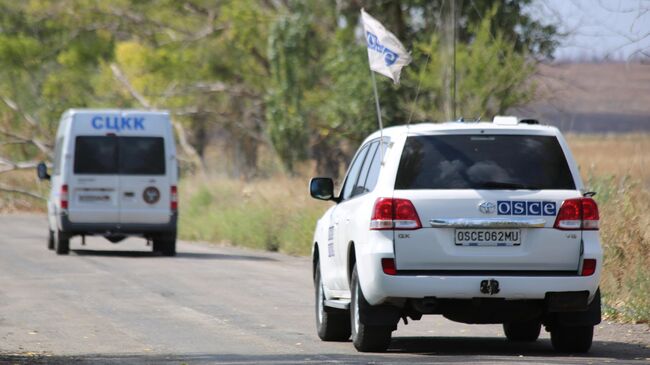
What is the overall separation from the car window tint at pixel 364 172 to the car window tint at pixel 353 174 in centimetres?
17

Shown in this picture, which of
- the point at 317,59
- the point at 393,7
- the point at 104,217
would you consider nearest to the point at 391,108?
the point at 393,7

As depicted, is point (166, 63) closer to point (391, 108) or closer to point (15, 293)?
point (391, 108)

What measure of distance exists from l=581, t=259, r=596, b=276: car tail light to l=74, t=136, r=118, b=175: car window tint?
16619mm

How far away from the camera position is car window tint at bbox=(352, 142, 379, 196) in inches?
491

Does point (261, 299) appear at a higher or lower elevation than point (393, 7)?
lower

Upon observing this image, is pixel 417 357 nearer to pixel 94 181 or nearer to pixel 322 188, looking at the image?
pixel 322 188

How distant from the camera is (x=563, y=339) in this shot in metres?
12.0

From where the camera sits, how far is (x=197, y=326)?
14.6m

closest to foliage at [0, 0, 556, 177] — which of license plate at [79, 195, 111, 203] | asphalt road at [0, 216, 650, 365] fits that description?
license plate at [79, 195, 111, 203]

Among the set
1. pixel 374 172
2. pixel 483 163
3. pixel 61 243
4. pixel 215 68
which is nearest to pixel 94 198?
pixel 61 243

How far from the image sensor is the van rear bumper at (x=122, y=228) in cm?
2709

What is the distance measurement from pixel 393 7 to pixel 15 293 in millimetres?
22923

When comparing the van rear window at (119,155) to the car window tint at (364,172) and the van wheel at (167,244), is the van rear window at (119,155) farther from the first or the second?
the car window tint at (364,172)

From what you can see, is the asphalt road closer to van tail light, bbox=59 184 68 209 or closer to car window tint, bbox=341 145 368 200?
car window tint, bbox=341 145 368 200
